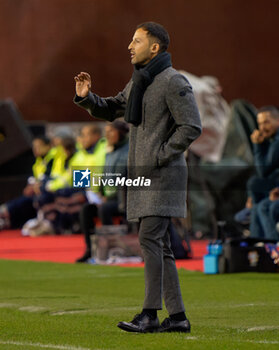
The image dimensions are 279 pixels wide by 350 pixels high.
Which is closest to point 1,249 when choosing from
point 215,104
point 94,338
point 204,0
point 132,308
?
point 215,104

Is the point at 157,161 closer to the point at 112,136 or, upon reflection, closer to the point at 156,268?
the point at 156,268

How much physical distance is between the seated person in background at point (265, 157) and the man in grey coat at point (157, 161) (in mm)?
5987

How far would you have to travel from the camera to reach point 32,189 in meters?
21.0

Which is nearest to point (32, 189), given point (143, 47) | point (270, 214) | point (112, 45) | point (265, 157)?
point (112, 45)

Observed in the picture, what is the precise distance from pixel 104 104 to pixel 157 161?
0.57 metres

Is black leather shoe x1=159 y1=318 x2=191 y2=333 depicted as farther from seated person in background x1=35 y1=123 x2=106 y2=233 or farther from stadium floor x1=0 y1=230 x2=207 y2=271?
seated person in background x1=35 y1=123 x2=106 y2=233

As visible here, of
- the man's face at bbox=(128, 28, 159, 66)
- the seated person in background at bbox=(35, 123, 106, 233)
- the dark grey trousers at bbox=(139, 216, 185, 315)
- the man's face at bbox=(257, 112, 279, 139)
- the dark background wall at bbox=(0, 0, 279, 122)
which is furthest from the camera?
the dark background wall at bbox=(0, 0, 279, 122)

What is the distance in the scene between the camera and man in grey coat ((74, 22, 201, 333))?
18.9ft

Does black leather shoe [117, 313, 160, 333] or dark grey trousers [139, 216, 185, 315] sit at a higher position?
dark grey trousers [139, 216, 185, 315]

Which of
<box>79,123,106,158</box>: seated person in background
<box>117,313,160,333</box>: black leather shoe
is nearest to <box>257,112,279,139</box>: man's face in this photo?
<box>79,123,106,158</box>: seated person in background

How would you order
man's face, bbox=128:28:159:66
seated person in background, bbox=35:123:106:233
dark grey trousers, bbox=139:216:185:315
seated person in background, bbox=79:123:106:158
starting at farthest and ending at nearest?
seated person in background, bbox=35:123:106:233
seated person in background, bbox=79:123:106:158
man's face, bbox=128:28:159:66
dark grey trousers, bbox=139:216:185:315

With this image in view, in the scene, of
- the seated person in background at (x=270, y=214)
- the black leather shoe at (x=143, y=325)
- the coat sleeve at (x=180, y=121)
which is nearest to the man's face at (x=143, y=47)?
the coat sleeve at (x=180, y=121)

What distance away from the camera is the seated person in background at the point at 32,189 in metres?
20.5

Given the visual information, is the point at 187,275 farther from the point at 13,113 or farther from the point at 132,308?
the point at 13,113
